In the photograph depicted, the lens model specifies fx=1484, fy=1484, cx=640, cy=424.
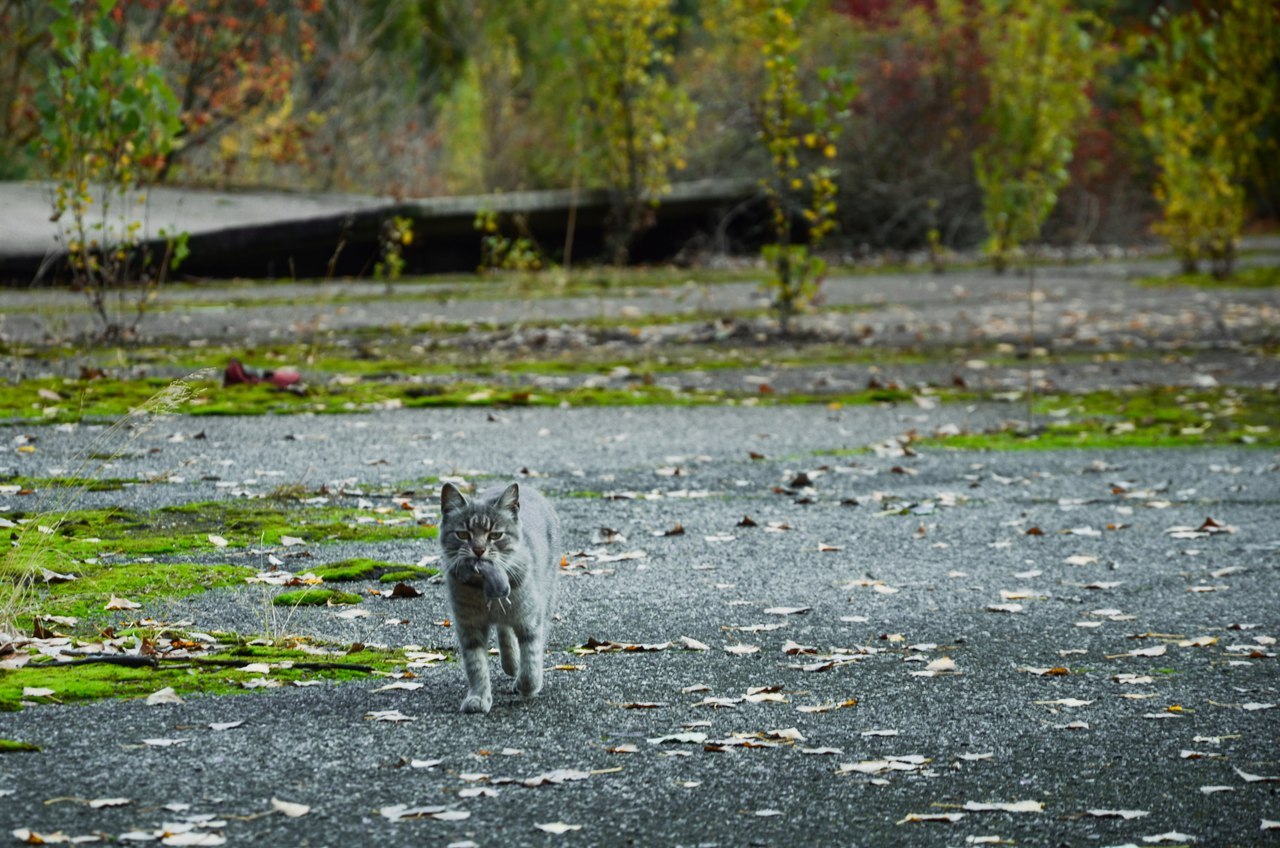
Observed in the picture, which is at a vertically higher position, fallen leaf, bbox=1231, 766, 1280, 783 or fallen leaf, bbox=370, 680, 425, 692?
fallen leaf, bbox=370, 680, 425, 692

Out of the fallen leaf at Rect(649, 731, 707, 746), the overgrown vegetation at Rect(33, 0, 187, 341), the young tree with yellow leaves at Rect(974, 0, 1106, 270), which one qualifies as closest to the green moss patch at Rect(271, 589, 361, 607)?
the fallen leaf at Rect(649, 731, 707, 746)

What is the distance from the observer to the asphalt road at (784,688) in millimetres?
3881

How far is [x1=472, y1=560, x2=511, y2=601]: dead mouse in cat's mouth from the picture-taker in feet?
14.4

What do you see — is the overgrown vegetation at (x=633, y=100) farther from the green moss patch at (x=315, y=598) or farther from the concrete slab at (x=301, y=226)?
the green moss patch at (x=315, y=598)

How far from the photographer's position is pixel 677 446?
31.5ft

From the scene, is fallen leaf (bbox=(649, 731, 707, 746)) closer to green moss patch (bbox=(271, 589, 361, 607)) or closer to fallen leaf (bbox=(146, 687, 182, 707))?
fallen leaf (bbox=(146, 687, 182, 707))

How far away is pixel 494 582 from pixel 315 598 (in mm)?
1715

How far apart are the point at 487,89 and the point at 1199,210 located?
11.5 meters

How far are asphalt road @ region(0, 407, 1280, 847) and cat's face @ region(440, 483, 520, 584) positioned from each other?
1.64 feet

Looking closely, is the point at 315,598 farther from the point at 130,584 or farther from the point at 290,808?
the point at 290,808

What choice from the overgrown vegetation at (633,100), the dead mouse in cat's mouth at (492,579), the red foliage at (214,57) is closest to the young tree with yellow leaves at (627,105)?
the overgrown vegetation at (633,100)

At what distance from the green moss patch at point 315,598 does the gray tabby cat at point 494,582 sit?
3.85 ft

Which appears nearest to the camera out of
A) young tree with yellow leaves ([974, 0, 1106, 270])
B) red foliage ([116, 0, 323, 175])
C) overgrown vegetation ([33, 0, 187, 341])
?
overgrown vegetation ([33, 0, 187, 341])

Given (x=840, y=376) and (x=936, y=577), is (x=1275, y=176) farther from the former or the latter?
(x=936, y=577)
